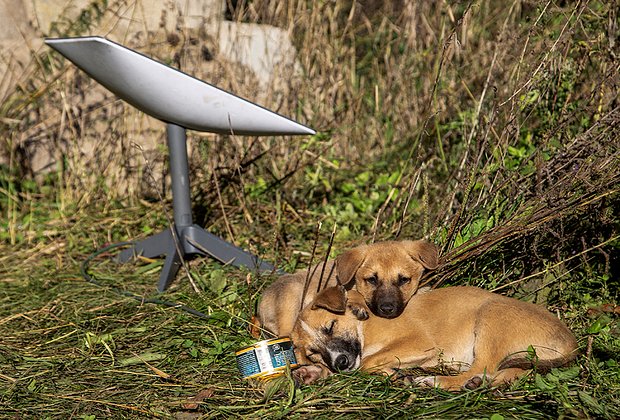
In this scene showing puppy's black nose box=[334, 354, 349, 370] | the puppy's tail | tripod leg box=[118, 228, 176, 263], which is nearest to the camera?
the puppy's tail

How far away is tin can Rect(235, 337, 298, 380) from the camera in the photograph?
3449 mm

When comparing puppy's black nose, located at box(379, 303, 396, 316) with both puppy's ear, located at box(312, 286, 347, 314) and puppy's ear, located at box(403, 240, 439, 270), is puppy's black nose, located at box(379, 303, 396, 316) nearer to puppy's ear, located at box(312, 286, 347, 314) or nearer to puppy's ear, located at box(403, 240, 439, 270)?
puppy's ear, located at box(312, 286, 347, 314)

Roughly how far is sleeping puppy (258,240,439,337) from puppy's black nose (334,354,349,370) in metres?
0.32

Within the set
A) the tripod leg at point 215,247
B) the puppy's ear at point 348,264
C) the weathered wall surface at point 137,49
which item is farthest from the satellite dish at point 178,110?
the weathered wall surface at point 137,49

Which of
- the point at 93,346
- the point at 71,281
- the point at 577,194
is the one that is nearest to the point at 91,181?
the point at 71,281

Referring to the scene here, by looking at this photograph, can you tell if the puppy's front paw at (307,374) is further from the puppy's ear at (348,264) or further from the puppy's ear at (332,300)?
the puppy's ear at (348,264)

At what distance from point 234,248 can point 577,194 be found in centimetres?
226

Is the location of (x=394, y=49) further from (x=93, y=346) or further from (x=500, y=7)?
(x=93, y=346)

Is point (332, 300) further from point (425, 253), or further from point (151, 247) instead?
point (151, 247)

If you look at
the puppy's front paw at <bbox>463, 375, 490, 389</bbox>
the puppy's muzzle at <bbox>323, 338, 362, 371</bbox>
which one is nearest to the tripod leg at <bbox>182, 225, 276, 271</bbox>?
the puppy's muzzle at <bbox>323, 338, 362, 371</bbox>

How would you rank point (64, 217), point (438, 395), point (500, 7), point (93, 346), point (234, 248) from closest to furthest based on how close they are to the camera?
point (438, 395) < point (93, 346) < point (234, 248) < point (64, 217) < point (500, 7)

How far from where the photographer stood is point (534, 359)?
327 cm

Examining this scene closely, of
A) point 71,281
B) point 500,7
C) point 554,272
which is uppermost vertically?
point 500,7

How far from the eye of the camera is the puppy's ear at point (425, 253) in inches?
154
